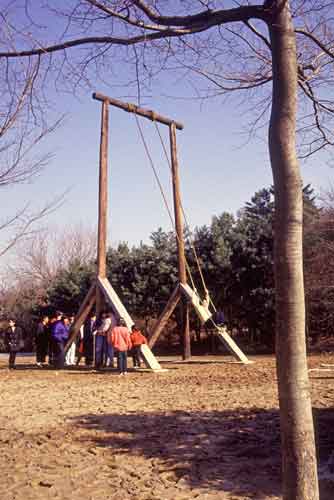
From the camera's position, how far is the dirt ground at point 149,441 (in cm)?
505

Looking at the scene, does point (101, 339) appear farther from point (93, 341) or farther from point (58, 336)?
point (58, 336)

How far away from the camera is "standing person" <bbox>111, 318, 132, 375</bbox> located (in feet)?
42.5

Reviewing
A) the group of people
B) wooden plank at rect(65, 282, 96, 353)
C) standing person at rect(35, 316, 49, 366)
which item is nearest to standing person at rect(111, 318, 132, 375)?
the group of people

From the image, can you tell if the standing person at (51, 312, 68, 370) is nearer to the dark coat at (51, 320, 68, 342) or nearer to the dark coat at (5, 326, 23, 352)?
the dark coat at (51, 320, 68, 342)

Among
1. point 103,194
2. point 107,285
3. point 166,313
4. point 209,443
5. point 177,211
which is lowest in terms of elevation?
point 209,443

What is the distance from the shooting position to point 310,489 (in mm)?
3279

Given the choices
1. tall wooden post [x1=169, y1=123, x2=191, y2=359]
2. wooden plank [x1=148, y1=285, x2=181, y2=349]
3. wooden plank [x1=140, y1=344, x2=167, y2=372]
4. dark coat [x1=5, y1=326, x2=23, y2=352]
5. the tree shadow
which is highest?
tall wooden post [x1=169, y1=123, x2=191, y2=359]

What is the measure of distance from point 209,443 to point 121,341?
6.76 meters

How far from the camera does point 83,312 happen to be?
14750mm

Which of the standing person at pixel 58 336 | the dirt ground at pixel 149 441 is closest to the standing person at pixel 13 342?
the standing person at pixel 58 336

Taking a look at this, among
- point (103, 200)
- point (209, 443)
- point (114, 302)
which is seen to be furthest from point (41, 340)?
point (209, 443)

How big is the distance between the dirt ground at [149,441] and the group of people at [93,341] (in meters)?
2.12

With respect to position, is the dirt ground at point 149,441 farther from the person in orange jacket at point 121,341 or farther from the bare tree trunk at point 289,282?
the person in orange jacket at point 121,341

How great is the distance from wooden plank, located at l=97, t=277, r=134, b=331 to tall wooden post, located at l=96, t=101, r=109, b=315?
0.73 feet
